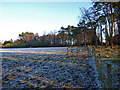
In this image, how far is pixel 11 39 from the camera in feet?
128

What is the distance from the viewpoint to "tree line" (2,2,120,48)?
1352 cm

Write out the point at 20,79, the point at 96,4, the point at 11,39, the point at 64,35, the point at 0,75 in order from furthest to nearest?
the point at 11,39 < the point at 64,35 < the point at 96,4 < the point at 0,75 < the point at 20,79

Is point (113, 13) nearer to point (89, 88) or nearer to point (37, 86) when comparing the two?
point (89, 88)

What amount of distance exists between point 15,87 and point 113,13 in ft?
48.0

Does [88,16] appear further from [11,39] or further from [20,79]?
[11,39]

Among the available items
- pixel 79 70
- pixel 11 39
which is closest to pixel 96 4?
pixel 79 70

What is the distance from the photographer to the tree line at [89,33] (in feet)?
44.3

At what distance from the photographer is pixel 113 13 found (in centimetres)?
1312

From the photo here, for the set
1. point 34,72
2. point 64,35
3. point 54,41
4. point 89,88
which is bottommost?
point 89,88

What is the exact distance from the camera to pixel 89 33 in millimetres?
18656

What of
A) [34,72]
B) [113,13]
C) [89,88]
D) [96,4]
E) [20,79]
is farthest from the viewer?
[96,4]

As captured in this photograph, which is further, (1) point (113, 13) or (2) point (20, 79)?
(1) point (113, 13)

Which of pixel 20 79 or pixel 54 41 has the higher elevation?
pixel 54 41

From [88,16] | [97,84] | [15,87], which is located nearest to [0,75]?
[15,87]
